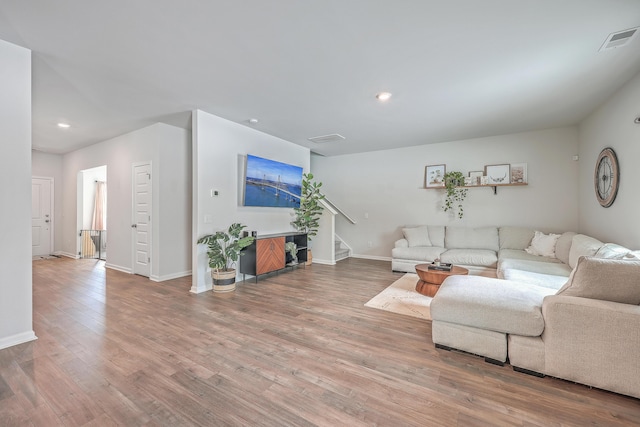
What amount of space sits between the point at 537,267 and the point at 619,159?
1.57 meters

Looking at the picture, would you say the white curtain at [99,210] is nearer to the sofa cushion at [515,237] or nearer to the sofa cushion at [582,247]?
the sofa cushion at [515,237]

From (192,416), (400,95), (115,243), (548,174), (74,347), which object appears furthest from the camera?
(115,243)

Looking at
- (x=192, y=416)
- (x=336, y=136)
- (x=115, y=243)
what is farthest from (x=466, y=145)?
(x=115, y=243)

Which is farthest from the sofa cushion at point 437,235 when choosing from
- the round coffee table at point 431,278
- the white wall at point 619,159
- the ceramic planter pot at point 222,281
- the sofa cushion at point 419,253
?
the ceramic planter pot at point 222,281

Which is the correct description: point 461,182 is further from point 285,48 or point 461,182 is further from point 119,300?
point 119,300

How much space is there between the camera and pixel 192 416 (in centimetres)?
159

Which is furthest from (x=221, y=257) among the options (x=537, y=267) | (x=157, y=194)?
(x=537, y=267)

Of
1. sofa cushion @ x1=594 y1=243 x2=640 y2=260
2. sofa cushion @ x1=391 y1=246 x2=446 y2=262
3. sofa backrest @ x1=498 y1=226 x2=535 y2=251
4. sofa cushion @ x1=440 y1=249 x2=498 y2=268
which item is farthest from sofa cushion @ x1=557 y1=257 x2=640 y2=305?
sofa backrest @ x1=498 y1=226 x2=535 y2=251

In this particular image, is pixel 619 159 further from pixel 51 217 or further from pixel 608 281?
pixel 51 217

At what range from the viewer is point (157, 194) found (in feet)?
15.1

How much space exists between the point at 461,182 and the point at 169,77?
5.32m

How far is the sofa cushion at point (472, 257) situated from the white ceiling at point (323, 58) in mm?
2259

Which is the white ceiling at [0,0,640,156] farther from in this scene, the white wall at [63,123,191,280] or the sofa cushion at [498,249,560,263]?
the sofa cushion at [498,249,560,263]

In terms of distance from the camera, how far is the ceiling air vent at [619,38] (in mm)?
2164
